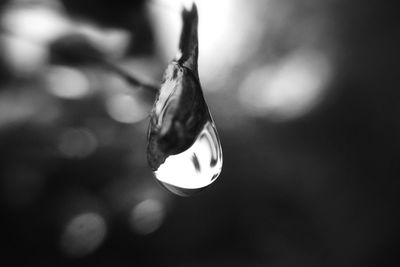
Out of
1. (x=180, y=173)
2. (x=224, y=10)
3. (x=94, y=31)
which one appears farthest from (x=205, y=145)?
(x=224, y=10)

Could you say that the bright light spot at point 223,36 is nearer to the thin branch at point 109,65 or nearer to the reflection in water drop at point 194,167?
the thin branch at point 109,65

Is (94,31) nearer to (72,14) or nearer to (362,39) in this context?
(72,14)

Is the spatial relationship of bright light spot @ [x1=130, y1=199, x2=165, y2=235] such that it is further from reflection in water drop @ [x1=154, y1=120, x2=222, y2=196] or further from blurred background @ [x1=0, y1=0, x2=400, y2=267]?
reflection in water drop @ [x1=154, y1=120, x2=222, y2=196]

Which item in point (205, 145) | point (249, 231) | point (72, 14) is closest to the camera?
point (205, 145)

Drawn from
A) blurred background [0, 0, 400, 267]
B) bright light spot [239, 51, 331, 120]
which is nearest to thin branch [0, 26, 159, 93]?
blurred background [0, 0, 400, 267]

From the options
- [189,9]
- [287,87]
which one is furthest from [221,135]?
[189,9]

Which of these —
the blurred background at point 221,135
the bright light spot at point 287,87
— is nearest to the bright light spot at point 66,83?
the blurred background at point 221,135

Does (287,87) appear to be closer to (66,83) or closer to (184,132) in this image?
(66,83)
